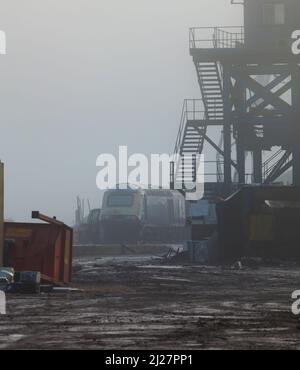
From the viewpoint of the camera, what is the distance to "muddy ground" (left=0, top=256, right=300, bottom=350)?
1081cm

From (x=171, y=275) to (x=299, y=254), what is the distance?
956 centimetres

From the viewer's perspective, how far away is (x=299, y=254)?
35.2 m

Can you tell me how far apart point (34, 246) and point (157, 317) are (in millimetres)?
7582

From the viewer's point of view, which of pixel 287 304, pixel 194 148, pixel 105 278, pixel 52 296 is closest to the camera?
pixel 287 304

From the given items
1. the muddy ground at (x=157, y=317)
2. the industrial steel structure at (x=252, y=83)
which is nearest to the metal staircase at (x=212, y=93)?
the industrial steel structure at (x=252, y=83)

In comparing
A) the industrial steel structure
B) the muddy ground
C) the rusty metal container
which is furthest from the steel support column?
the rusty metal container

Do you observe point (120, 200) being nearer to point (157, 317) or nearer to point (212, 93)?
point (212, 93)

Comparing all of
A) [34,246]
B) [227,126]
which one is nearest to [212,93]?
[227,126]

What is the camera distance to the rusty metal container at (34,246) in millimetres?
20703

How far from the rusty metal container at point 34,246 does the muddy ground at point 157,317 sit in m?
1.12

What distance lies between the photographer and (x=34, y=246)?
68.6ft
